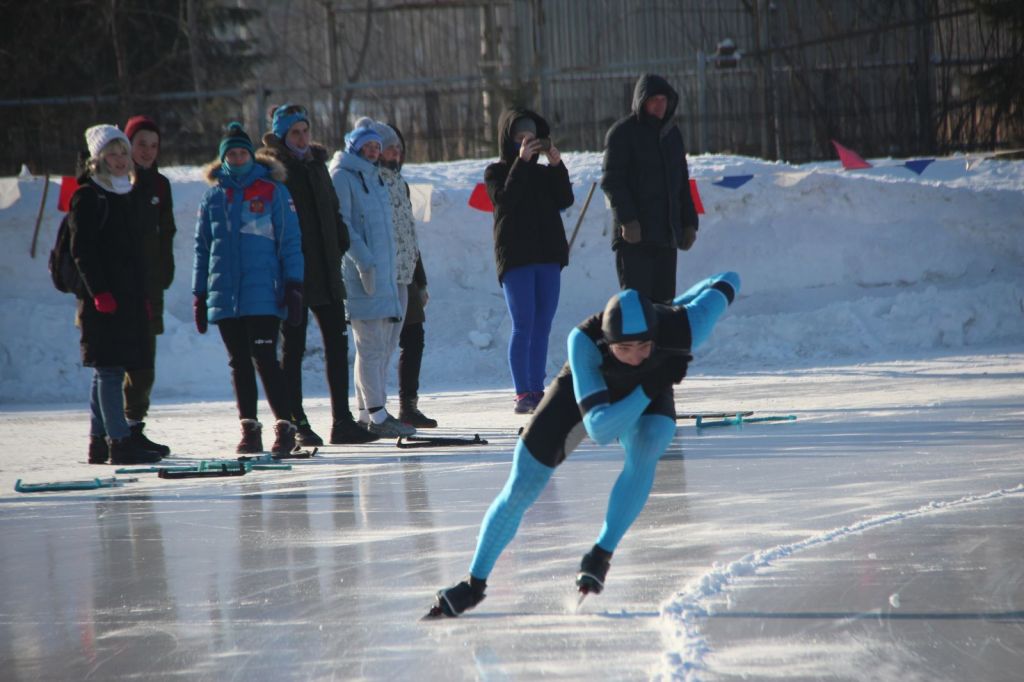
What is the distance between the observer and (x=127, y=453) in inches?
Result: 323

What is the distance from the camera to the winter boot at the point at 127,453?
8.20 metres

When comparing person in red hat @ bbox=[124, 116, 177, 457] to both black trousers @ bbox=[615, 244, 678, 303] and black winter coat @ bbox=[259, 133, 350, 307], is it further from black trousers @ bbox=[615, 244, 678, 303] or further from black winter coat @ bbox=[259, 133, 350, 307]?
black trousers @ bbox=[615, 244, 678, 303]

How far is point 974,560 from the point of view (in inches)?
194

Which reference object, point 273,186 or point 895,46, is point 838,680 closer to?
point 273,186

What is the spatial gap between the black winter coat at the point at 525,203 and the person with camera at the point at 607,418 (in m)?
4.95

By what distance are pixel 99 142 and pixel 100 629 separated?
13.7ft

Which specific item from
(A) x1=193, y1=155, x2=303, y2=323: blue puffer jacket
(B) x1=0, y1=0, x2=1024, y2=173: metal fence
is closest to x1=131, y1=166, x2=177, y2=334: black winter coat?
(A) x1=193, y1=155, x2=303, y2=323: blue puffer jacket

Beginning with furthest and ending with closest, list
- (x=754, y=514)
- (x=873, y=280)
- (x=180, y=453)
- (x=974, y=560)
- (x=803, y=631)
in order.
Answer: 1. (x=873, y=280)
2. (x=180, y=453)
3. (x=754, y=514)
4. (x=974, y=560)
5. (x=803, y=631)

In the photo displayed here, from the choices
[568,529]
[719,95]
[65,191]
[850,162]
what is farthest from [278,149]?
[719,95]

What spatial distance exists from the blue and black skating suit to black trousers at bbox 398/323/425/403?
4.85 metres

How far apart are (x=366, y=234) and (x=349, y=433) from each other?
1232 mm

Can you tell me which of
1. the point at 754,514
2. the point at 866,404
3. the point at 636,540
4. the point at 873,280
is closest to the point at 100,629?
the point at 636,540

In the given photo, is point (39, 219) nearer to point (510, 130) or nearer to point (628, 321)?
point (510, 130)

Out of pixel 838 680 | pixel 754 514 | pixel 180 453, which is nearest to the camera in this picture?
pixel 838 680
